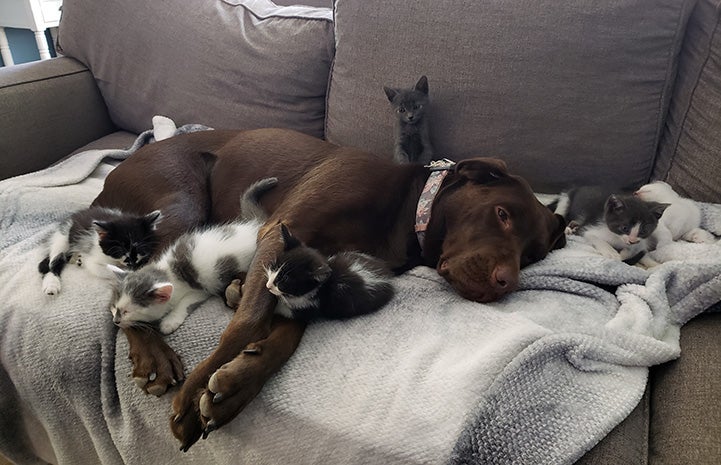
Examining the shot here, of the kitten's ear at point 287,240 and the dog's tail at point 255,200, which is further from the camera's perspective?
the dog's tail at point 255,200

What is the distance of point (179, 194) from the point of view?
163cm

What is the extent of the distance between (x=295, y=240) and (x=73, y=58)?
1.65 meters

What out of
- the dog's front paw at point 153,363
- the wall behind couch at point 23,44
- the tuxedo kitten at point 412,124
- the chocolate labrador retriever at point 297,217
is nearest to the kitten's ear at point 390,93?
the tuxedo kitten at point 412,124

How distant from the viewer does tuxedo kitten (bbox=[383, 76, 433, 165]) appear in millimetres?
1741

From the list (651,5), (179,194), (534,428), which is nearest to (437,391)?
(534,428)

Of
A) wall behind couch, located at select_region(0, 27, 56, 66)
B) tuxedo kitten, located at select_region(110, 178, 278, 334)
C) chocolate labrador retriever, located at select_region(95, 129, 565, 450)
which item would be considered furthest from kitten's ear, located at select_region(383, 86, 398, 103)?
wall behind couch, located at select_region(0, 27, 56, 66)

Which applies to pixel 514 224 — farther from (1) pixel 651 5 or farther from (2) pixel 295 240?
(1) pixel 651 5

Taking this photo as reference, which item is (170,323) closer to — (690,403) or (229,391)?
(229,391)

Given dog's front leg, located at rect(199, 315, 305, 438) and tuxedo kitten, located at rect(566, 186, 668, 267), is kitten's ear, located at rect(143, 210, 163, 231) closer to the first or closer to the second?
dog's front leg, located at rect(199, 315, 305, 438)

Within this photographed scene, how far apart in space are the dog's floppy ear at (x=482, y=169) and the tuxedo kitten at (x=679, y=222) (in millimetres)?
475

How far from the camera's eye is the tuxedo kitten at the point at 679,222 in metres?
1.58

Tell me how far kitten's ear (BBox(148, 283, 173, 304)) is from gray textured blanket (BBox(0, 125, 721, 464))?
3.2 inches

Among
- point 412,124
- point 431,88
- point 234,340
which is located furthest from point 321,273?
point 431,88

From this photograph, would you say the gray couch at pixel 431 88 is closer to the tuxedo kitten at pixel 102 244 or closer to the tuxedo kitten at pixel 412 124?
the tuxedo kitten at pixel 412 124
